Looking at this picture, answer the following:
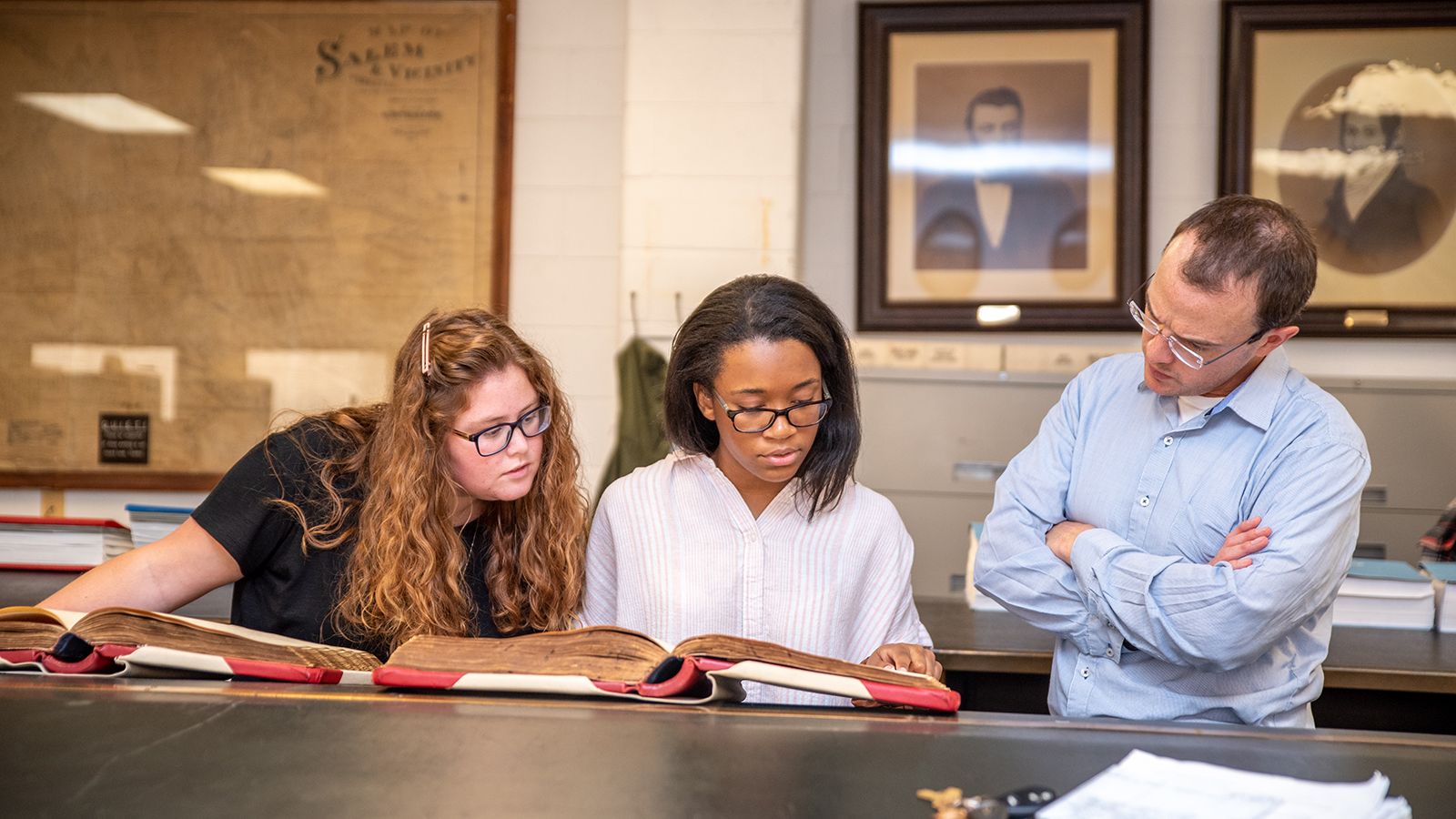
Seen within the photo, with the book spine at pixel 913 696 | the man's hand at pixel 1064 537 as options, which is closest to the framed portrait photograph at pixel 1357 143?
the man's hand at pixel 1064 537

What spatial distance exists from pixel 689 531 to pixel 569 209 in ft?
7.50

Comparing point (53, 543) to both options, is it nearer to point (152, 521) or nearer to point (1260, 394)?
point (152, 521)

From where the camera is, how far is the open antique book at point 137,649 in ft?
3.70

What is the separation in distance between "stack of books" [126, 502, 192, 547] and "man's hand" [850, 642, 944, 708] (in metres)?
1.51

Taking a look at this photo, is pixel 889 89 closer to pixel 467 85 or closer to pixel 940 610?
pixel 467 85

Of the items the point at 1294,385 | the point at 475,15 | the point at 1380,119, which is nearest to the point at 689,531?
the point at 1294,385

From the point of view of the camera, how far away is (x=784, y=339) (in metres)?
1.52

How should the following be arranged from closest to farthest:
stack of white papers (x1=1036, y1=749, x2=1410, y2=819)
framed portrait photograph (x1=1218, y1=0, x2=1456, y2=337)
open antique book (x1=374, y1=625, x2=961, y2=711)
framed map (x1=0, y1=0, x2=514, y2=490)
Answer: stack of white papers (x1=1036, y1=749, x2=1410, y2=819) < open antique book (x1=374, y1=625, x2=961, y2=711) < framed portrait photograph (x1=1218, y1=0, x2=1456, y2=337) < framed map (x1=0, y1=0, x2=514, y2=490)

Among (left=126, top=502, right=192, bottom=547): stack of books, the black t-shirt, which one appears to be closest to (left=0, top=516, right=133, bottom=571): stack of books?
(left=126, top=502, right=192, bottom=547): stack of books

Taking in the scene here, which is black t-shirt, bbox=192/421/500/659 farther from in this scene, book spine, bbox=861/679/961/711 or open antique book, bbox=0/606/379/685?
book spine, bbox=861/679/961/711

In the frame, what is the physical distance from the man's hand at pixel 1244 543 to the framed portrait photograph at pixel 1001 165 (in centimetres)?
213

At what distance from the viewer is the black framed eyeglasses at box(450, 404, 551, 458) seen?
147 cm

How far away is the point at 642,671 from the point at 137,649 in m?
0.55

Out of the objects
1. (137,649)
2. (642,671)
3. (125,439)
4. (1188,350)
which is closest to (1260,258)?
(1188,350)
